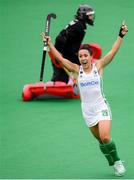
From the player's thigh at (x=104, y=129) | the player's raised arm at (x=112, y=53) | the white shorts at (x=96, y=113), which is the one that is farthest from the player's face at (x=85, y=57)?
the player's thigh at (x=104, y=129)

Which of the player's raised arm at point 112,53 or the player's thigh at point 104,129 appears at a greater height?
the player's raised arm at point 112,53

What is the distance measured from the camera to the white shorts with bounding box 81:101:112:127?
8965 millimetres

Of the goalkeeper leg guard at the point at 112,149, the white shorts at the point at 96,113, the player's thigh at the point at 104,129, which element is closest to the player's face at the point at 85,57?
the white shorts at the point at 96,113

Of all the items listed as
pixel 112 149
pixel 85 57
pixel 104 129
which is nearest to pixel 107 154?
pixel 112 149

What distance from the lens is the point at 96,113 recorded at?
9000mm

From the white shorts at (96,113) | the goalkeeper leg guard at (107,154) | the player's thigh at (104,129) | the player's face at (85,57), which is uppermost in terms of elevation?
the player's face at (85,57)

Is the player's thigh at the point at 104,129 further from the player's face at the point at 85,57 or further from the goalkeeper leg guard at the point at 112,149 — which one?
the player's face at the point at 85,57

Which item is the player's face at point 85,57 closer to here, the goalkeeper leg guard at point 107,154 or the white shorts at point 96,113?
the white shorts at point 96,113

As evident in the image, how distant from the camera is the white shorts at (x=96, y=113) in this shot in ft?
29.4

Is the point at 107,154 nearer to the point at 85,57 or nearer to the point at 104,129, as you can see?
the point at 104,129

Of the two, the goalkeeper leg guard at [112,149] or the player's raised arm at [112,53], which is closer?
the goalkeeper leg guard at [112,149]

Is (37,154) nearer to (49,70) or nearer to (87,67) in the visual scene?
(87,67)

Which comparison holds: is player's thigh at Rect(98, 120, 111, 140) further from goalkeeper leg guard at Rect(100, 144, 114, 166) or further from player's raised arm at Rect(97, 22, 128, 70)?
player's raised arm at Rect(97, 22, 128, 70)

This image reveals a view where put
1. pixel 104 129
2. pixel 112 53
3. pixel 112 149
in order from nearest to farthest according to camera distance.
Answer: pixel 104 129 → pixel 112 149 → pixel 112 53
